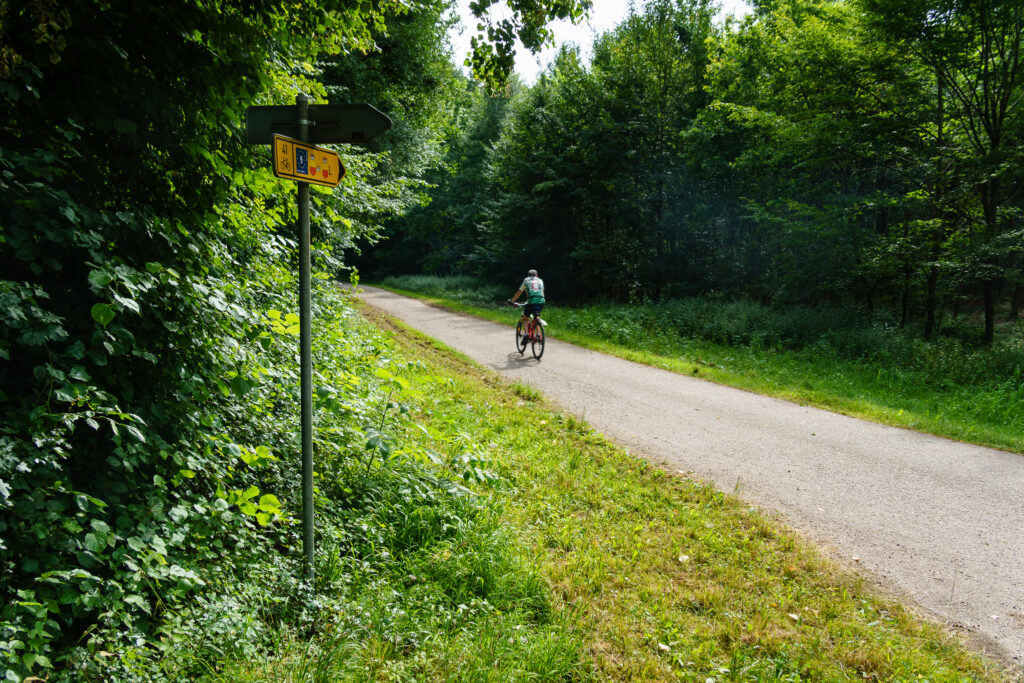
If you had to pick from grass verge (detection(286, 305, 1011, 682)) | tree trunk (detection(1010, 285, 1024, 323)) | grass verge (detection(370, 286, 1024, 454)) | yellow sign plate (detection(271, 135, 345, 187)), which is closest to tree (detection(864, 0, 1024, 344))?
grass verge (detection(370, 286, 1024, 454))

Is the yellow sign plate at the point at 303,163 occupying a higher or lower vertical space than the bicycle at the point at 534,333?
higher

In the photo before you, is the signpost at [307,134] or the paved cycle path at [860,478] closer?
the signpost at [307,134]

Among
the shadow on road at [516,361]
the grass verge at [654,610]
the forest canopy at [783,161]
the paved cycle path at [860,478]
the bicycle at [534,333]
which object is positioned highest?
the forest canopy at [783,161]

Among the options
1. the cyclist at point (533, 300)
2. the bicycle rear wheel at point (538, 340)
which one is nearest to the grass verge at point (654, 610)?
the bicycle rear wheel at point (538, 340)

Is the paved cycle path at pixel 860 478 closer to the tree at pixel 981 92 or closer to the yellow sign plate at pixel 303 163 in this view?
the yellow sign plate at pixel 303 163

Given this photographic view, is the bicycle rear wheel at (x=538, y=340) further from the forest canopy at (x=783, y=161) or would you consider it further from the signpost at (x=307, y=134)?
the signpost at (x=307, y=134)

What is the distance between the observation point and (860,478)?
5422 millimetres

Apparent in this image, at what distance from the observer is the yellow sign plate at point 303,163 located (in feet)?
8.43

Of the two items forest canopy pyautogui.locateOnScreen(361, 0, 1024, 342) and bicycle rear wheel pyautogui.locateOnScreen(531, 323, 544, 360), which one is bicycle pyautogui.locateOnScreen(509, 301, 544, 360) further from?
forest canopy pyautogui.locateOnScreen(361, 0, 1024, 342)

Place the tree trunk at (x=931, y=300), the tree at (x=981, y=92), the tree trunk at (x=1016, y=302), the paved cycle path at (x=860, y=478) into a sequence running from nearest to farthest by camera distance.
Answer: the paved cycle path at (x=860, y=478) → the tree at (x=981, y=92) → the tree trunk at (x=931, y=300) → the tree trunk at (x=1016, y=302)

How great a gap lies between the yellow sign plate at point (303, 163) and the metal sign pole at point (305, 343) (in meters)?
0.08

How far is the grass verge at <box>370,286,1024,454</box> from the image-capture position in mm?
7598

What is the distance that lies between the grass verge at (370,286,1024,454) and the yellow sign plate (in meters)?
8.06

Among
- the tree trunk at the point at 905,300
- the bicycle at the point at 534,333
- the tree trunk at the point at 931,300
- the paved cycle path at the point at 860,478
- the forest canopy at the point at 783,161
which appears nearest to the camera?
the paved cycle path at the point at 860,478
